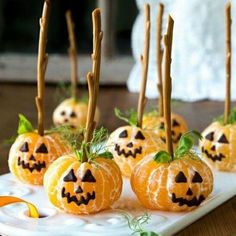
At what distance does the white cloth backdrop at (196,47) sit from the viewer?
69.0 inches

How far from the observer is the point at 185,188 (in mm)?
684

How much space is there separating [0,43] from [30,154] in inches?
49.6

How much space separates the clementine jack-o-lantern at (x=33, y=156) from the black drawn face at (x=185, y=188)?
0.54ft

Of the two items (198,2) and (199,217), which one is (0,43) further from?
(199,217)

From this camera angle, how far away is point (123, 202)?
2.36 feet

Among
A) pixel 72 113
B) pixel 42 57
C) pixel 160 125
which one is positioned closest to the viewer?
pixel 42 57

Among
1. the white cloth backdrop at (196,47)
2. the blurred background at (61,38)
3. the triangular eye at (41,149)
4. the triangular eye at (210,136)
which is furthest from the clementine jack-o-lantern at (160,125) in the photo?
the blurred background at (61,38)

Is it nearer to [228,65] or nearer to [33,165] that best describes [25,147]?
[33,165]

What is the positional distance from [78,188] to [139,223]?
0.07 metres

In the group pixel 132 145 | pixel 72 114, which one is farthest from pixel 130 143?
pixel 72 114

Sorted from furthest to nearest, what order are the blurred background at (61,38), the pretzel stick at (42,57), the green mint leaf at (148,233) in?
the blurred background at (61,38)
the pretzel stick at (42,57)
the green mint leaf at (148,233)

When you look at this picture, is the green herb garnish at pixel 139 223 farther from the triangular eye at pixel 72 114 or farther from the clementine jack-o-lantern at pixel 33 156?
the triangular eye at pixel 72 114

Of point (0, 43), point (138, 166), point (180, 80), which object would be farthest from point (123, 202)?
point (0, 43)

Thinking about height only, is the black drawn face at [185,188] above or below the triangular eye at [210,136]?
below
